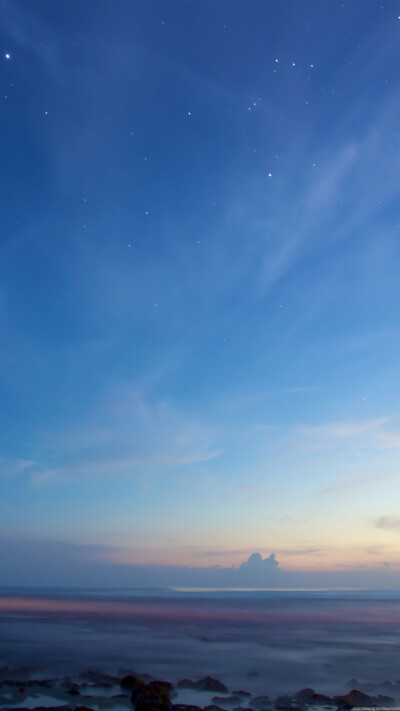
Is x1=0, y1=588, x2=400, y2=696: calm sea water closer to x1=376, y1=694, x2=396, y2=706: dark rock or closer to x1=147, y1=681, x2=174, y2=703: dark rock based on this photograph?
x1=376, y1=694, x2=396, y2=706: dark rock

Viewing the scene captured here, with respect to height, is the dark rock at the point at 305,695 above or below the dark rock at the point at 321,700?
below

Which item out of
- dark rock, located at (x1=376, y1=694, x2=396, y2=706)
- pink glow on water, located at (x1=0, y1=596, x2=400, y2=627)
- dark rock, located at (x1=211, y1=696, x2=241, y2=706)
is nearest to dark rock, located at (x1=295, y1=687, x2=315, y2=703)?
dark rock, located at (x1=211, y1=696, x2=241, y2=706)

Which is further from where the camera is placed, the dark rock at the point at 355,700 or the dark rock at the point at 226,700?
the dark rock at the point at 226,700

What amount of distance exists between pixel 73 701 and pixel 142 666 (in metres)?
9.06

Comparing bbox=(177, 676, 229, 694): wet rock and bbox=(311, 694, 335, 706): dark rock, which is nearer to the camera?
bbox=(311, 694, 335, 706): dark rock

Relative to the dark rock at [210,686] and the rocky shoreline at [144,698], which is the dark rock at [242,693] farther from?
the dark rock at [210,686]

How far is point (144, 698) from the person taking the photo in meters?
15.1

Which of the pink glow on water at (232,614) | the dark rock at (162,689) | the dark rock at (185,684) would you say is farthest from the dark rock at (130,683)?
the pink glow on water at (232,614)

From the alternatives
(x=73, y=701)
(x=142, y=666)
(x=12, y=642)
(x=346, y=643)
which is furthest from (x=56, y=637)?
(x=73, y=701)

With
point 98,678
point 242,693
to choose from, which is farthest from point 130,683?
point 242,693

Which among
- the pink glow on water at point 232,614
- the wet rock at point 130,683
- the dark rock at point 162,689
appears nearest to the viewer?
the dark rock at point 162,689

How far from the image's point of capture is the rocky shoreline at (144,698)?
14.8 meters

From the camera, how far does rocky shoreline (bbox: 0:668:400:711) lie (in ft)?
48.5

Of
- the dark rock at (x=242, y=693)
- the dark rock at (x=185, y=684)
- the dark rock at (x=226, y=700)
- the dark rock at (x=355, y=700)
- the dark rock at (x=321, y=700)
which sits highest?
the dark rock at (x=355, y=700)
